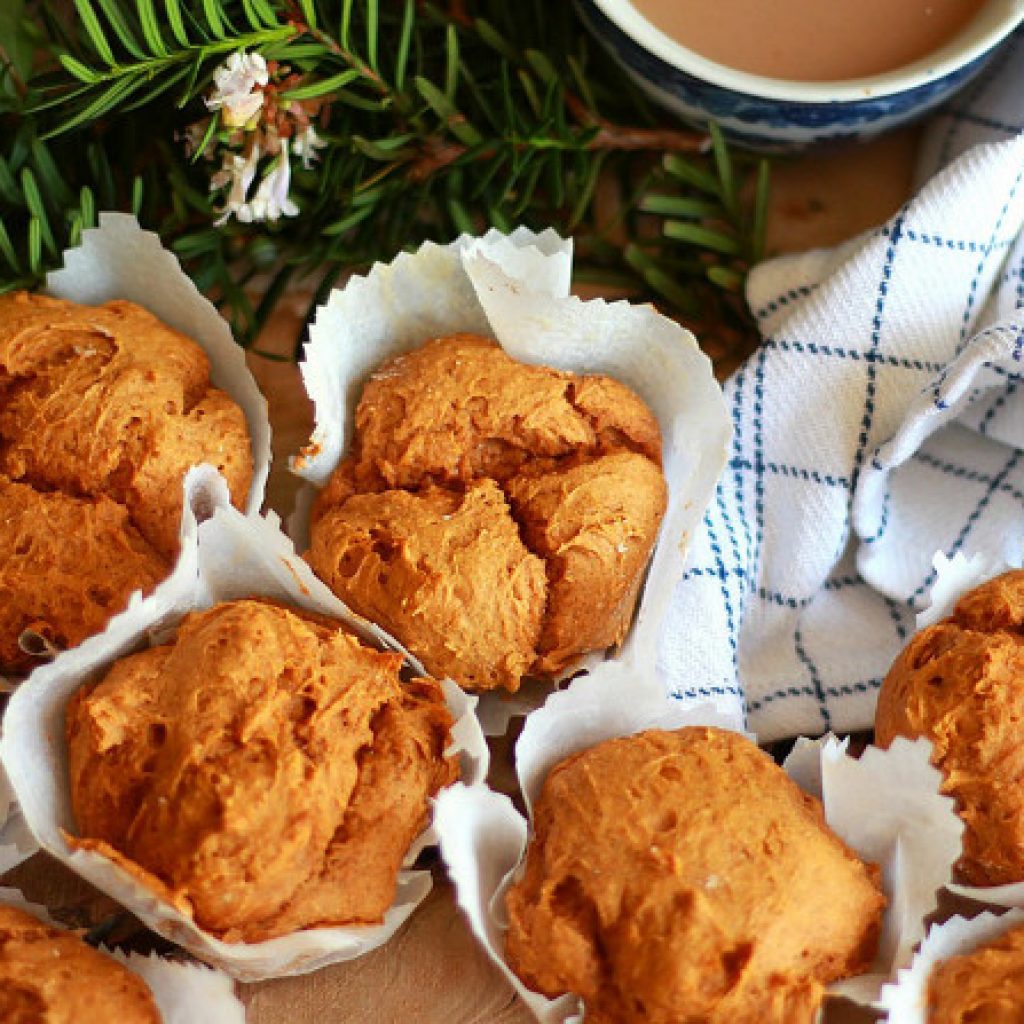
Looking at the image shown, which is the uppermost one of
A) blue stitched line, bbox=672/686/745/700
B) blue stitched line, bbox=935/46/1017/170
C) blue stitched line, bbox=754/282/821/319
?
blue stitched line, bbox=935/46/1017/170

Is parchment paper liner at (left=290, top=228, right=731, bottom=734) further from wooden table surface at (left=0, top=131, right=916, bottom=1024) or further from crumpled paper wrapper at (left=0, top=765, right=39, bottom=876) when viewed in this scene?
→ crumpled paper wrapper at (left=0, top=765, right=39, bottom=876)

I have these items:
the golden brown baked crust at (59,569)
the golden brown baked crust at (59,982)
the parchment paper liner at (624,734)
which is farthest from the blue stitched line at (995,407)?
the golden brown baked crust at (59,982)

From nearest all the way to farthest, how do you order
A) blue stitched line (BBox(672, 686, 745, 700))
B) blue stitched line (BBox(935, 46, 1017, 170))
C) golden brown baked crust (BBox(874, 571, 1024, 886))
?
golden brown baked crust (BBox(874, 571, 1024, 886)) < blue stitched line (BBox(672, 686, 745, 700)) < blue stitched line (BBox(935, 46, 1017, 170))

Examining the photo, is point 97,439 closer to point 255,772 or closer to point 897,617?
point 255,772

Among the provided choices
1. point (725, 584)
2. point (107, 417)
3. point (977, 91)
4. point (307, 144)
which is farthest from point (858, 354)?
point (107, 417)

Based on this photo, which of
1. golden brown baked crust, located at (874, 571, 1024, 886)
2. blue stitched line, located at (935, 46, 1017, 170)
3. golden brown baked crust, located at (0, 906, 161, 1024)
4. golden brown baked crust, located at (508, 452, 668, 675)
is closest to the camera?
golden brown baked crust, located at (0, 906, 161, 1024)

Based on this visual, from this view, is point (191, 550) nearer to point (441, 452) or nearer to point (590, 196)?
point (441, 452)

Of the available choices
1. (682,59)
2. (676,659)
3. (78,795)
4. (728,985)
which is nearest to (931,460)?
(676,659)

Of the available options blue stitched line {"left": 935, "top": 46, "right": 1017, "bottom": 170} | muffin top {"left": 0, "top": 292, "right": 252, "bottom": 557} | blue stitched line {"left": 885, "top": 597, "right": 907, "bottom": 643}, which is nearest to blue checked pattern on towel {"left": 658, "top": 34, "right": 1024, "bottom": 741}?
blue stitched line {"left": 885, "top": 597, "right": 907, "bottom": 643}

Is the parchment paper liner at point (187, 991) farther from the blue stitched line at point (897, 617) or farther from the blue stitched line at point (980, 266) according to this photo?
the blue stitched line at point (980, 266)
